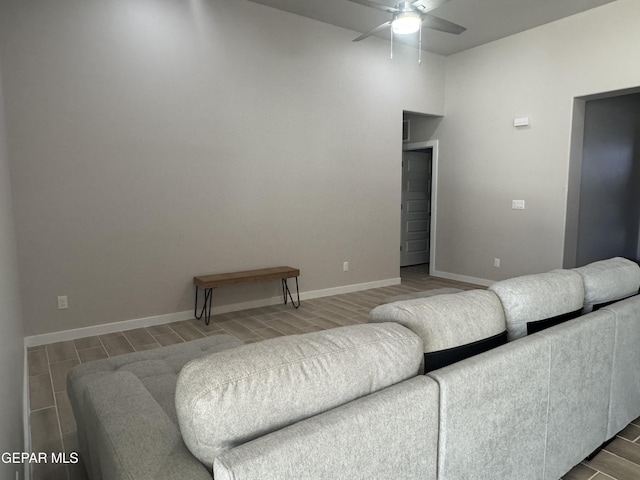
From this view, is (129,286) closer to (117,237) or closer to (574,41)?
(117,237)

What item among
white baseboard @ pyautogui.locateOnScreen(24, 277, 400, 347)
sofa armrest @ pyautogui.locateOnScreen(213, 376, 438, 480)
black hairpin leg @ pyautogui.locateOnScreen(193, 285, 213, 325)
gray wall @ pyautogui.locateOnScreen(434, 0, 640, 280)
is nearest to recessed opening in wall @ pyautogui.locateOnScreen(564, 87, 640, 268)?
gray wall @ pyautogui.locateOnScreen(434, 0, 640, 280)

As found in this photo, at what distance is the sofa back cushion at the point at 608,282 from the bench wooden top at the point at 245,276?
3.00 meters

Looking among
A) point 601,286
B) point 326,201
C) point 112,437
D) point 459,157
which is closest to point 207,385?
point 112,437

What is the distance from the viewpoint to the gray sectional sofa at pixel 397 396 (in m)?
0.89

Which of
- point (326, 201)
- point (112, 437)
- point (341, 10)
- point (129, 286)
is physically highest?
point (341, 10)

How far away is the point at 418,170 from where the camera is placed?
7.27m

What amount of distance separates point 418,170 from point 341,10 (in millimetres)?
3420

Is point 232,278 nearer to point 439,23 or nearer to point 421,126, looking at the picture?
point 439,23

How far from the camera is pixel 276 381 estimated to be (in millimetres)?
932

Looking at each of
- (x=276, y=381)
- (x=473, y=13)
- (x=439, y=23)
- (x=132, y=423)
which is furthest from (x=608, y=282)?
(x=473, y=13)

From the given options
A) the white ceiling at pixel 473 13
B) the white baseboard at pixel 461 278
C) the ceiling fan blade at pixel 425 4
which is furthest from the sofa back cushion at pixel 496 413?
the white baseboard at pixel 461 278

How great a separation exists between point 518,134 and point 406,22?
2.73m

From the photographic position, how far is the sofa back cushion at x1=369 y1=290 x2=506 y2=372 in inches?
52.2

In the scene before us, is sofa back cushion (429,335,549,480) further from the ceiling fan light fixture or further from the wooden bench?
the wooden bench
